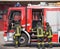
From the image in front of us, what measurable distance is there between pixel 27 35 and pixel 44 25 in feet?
3.75

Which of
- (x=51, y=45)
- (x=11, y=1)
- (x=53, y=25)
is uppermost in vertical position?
(x=11, y=1)

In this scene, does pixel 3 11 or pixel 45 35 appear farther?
pixel 3 11

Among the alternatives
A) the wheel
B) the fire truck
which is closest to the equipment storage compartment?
the fire truck

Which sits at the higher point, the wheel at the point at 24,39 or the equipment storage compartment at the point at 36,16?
the equipment storage compartment at the point at 36,16

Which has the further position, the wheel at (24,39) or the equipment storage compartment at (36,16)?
the equipment storage compartment at (36,16)

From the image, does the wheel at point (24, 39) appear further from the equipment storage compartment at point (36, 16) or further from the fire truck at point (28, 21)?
the equipment storage compartment at point (36, 16)

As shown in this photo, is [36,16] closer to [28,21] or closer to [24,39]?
[28,21]

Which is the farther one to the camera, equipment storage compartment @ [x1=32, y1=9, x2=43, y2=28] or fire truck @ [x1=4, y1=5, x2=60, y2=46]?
equipment storage compartment @ [x1=32, y1=9, x2=43, y2=28]

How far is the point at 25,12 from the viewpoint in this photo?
17781mm

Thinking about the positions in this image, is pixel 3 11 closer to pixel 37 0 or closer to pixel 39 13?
pixel 37 0

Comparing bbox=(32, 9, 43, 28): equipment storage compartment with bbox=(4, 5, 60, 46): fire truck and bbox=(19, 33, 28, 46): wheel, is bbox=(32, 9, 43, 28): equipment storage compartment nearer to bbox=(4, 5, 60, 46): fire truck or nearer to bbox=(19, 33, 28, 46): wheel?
bbox=(4, 5, 60, 46): fire truck

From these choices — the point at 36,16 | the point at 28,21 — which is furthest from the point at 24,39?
the point at 36,16

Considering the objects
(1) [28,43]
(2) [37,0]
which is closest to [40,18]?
(1) [28,43]

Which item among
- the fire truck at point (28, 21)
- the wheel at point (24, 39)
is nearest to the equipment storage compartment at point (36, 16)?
the fire truck at point (28, 21)
